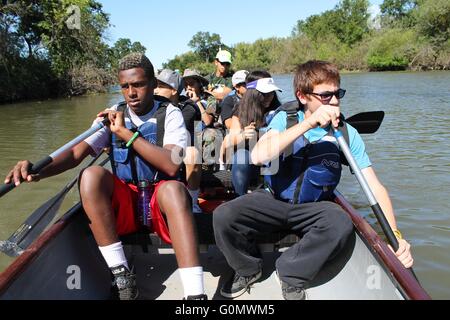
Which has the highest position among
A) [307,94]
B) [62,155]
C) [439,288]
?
[307,94]

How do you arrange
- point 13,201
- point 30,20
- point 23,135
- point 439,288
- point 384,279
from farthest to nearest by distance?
point 30,20 → point 23,135 → point 13,201 → point 439,288 → point 384,279

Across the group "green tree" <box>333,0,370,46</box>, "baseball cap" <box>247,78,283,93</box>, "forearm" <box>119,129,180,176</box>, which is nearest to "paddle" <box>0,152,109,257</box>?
"forearm" <box>119,129,180,176</box>

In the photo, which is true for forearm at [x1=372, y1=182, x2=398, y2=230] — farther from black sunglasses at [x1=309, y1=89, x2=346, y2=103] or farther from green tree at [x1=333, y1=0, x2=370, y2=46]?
green tree at [x1=333, y1=0, x2=370, y2=46]

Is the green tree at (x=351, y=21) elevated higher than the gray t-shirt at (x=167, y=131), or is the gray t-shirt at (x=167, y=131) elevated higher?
the green tree at (x=351, y=21)

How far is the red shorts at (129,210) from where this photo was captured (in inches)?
88.4

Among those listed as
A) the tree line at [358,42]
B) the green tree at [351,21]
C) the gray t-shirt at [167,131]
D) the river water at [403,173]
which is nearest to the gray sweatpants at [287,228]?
the gray t-shirt at [167,131]

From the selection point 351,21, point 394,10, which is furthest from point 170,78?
point 394,10

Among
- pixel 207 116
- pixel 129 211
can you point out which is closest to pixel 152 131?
pixel 129 211

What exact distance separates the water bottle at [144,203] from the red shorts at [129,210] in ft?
0.08

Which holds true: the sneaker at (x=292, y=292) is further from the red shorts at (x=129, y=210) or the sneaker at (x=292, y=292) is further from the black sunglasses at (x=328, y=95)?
the black sunglasses at (x=328, y=95)

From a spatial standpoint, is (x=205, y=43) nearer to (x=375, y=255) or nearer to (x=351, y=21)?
(x=351, y=21)

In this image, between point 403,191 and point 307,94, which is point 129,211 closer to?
point 307,94

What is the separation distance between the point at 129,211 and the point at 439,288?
2477 millimetres
